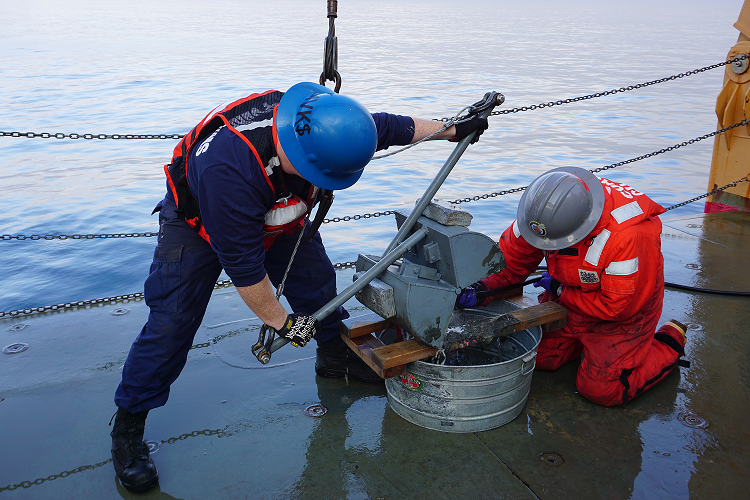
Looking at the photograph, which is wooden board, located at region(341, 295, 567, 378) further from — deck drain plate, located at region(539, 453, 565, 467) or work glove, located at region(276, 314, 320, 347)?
deck drain plate, located at region(539, 453, 565, 467)

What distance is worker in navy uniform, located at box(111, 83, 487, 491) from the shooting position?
2.23 meters

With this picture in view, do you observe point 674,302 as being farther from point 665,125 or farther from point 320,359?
point 665,125

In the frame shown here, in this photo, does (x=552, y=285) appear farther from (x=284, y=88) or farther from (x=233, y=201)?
(x=284, y=88)

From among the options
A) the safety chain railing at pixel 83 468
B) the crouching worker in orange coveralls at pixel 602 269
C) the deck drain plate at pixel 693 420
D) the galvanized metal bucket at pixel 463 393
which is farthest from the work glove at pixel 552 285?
the safety chain railing at pixel 83 468

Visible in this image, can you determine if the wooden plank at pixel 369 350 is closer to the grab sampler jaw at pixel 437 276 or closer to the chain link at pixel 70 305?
the grab sampler jaw at pixel 437 276

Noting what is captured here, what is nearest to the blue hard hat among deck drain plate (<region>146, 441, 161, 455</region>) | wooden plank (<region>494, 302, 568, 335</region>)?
wooden plank (<region>494, 302, 568, 335</region>)

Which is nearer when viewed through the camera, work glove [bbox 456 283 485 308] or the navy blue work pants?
the navy blue work pants

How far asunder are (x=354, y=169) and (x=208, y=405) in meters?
1.51

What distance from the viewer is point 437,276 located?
2.71m

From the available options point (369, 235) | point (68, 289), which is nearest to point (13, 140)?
point (68, 289)

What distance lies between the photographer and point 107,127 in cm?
1130

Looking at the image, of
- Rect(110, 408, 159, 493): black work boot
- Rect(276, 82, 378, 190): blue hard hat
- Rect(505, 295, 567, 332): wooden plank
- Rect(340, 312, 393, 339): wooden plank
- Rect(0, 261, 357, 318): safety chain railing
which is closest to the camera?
Rect(276, 82, 378, 190): blue hard hat

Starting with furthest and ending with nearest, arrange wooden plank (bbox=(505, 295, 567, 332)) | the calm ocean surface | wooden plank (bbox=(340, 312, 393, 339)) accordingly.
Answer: the calm ocean surface, wooden plank (bbox=(505, 295, 567, 332)), wooden plank (bbox=(340, 312, 393, 339))

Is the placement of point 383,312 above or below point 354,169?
below
